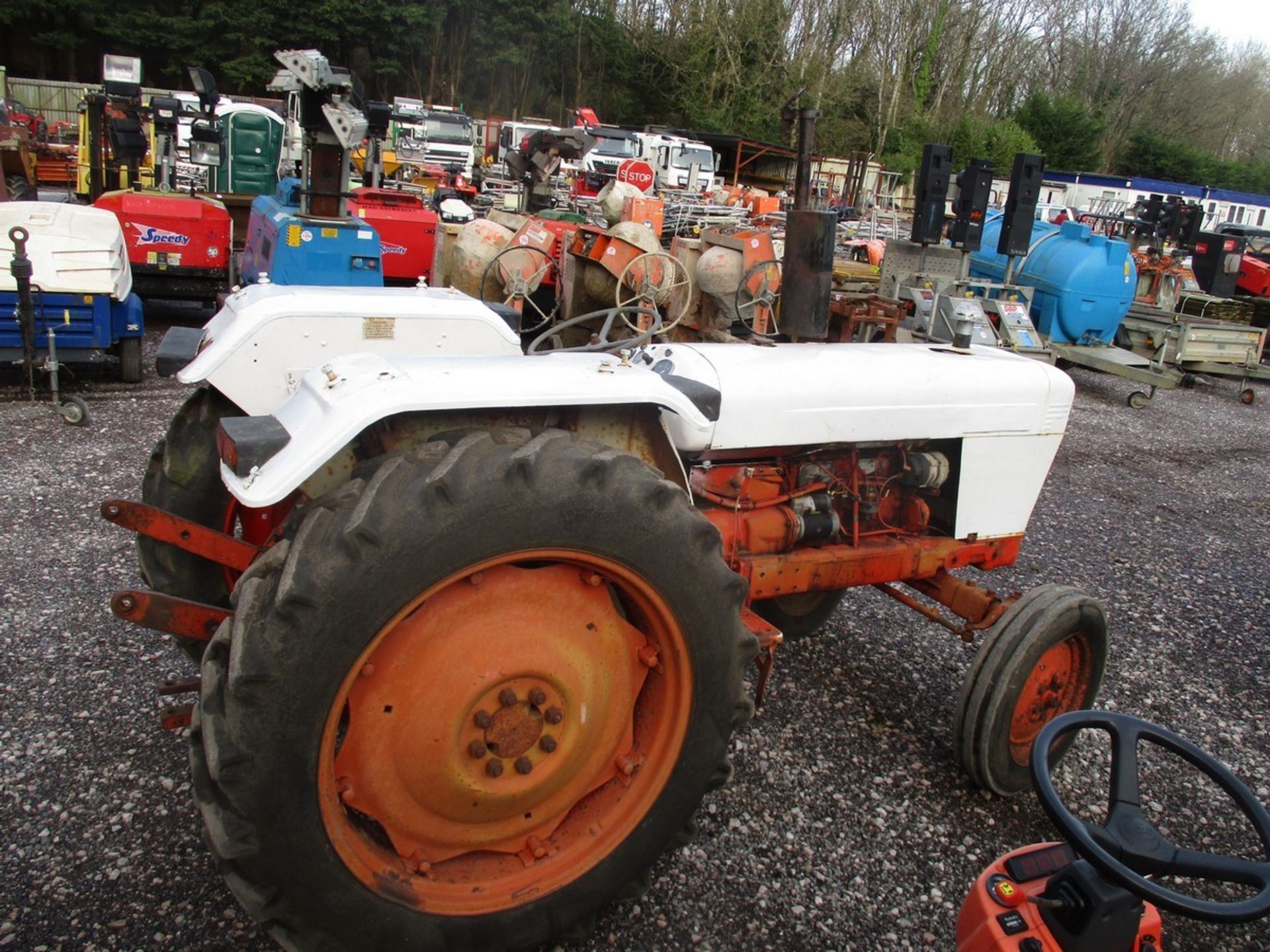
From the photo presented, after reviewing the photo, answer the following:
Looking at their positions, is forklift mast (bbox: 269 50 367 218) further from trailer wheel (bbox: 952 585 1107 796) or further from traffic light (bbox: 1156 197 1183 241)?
traffic light (bbox: 1156 197 1183 241)

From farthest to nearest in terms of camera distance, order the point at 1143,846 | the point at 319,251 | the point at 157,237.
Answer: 1. the point at 157,237
2. the point at 319,251
3. the point at 1143,846

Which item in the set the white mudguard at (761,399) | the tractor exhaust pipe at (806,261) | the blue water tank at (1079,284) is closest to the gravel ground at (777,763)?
the white mudguard at (761,399)

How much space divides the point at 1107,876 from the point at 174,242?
321 inches

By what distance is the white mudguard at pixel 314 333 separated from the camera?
2660 millimetres

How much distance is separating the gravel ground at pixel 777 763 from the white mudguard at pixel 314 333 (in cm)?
101

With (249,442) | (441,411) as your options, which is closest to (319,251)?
(441,411)

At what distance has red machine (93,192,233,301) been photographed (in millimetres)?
7516

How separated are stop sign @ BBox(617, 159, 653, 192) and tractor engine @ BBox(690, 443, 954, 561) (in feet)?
43.8

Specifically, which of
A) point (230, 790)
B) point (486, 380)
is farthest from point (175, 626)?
point (486, 380)

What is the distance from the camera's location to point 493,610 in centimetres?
172

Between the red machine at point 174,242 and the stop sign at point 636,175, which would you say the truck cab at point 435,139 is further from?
the red machine at point 174,242

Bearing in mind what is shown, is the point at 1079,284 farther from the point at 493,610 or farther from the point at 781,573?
the point at 493,610

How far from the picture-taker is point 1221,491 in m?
6.31

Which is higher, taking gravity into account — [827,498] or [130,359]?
[827,498]
